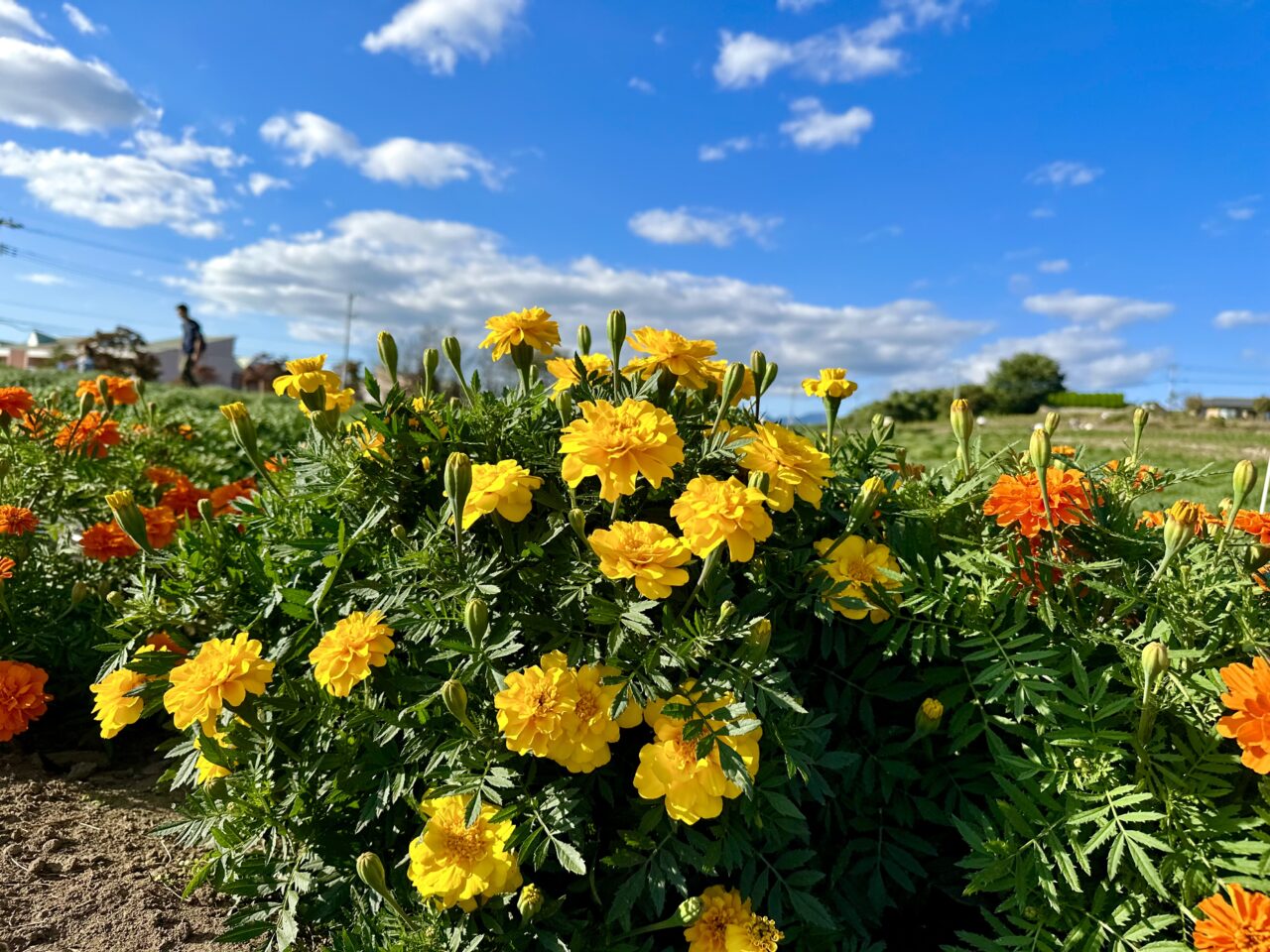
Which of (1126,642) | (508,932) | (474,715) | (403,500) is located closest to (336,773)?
(474,715)

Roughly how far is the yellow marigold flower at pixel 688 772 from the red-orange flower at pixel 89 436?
255 cm

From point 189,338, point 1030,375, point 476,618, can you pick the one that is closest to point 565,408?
point 476,618

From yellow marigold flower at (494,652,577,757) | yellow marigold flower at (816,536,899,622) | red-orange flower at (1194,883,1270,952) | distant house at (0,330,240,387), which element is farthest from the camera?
distant house at (0,330,240,387)

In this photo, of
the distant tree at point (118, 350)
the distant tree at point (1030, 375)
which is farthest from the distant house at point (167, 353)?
the distant tree at point (1030, 375)

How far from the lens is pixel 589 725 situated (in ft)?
4.13

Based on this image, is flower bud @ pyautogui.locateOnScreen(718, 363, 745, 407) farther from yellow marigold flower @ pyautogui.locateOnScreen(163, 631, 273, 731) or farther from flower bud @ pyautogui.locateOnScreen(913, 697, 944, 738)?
yellow marigold flower @ pyautogui.locateOnScreen(163, 631, 273, 731)

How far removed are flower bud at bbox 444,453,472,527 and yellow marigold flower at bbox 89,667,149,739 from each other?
2.76ft

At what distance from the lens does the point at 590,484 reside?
1.57 m

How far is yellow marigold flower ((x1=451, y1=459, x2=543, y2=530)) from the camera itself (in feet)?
4.45

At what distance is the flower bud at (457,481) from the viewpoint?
1.29 meters

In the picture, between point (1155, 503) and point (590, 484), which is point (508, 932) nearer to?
point (590, 484)

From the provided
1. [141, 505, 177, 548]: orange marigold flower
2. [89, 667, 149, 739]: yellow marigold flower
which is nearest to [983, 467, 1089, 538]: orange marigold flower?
[89, 667, 149, 739]: yellow marigold flower

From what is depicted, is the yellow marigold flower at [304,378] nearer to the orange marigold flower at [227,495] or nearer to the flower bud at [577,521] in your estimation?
the flower bud at [577,521]

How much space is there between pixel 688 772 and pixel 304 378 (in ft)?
3.52
